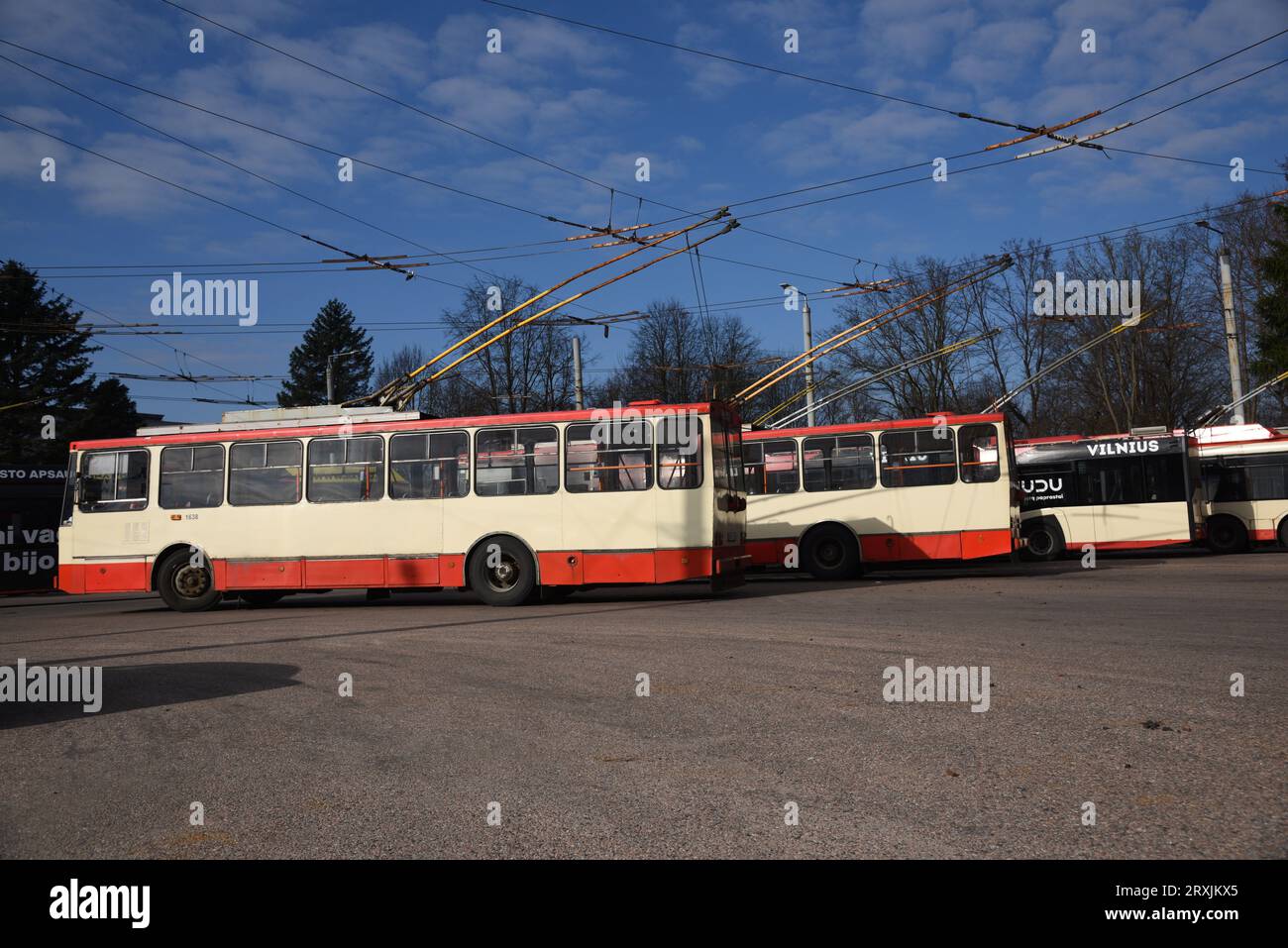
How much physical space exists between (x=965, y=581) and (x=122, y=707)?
50.6 feet

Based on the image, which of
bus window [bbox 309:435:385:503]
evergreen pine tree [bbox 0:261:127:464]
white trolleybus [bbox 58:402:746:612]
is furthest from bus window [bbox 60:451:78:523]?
evergreen pine tree [bbox 0:261:127:464]

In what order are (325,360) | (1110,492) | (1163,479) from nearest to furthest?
(1163,479) → (1110,492) → (325,360)

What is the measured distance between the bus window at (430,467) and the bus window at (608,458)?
1.77m

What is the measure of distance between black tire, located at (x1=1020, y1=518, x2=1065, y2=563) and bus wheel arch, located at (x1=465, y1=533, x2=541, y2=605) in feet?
52.9

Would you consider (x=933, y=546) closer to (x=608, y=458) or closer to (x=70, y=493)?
(x=608, y=458)

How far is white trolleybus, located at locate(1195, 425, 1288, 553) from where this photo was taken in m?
28.4

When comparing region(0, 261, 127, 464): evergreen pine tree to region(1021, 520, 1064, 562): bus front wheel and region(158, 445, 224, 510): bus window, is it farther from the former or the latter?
region(1021, 520, 1064, 562): bus front wheel

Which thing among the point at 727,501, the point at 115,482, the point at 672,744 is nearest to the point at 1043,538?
the point at 727,501

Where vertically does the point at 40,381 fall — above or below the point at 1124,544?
above

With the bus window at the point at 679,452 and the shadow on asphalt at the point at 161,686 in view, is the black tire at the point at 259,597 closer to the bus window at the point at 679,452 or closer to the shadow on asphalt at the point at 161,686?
the bus window at the point at 679,452

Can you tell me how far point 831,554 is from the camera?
72.0 ft

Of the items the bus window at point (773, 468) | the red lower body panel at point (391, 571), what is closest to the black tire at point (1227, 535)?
the bus window at point (773, 468)

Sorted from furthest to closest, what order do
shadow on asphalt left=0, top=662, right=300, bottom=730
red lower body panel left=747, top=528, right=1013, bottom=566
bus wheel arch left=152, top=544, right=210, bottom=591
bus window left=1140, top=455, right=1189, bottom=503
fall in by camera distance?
bus window left=1140, top=455, right=1189, bottom=503, red lower body panel left=747, top=528, right=1013, bottom=566, bus wheel arch left=152, top=544, right=210, bottom=591, shadow on asphalt left=0, top=662, right=300, bottom=730

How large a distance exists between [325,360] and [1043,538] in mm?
61836
